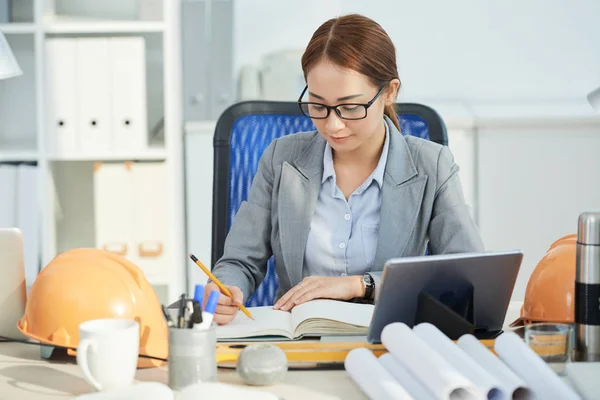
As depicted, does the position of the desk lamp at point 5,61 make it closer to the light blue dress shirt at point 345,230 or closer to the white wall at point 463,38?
the light blue dress shirt at point 345,230

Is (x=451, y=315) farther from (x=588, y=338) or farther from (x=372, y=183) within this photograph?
(x=372, y=183)

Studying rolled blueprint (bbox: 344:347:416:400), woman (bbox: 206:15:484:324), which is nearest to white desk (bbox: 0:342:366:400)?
rolled blueprint (bbox: 344:347:416:400)

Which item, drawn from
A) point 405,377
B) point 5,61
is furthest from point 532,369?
point 5,61

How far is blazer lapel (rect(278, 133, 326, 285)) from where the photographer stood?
5.37ft

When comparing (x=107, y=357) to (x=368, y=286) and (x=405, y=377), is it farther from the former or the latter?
(x=368, y=286)

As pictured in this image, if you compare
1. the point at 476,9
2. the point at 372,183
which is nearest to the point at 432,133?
the point at 372,183

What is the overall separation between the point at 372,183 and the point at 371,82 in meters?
0.22

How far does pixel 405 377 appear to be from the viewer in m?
0.90

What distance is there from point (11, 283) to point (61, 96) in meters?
1.77

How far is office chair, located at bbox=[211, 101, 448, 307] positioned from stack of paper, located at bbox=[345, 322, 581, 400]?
2.75ft

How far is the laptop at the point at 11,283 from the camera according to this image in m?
1.18

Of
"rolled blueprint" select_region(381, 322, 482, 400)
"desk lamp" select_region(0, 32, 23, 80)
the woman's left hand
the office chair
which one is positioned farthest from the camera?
"desk lamp" select_region(0, 32, 23, 80)

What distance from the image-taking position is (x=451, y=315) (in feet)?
3.48

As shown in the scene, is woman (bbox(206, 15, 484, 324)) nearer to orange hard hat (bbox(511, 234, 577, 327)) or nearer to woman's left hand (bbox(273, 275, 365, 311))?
woman's left hand (bbox(273, 275, 365, 311))
